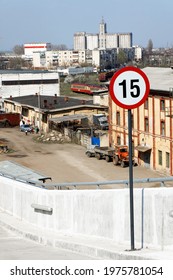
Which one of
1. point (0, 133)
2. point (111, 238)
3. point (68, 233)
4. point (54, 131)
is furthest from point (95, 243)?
point (0, 133)

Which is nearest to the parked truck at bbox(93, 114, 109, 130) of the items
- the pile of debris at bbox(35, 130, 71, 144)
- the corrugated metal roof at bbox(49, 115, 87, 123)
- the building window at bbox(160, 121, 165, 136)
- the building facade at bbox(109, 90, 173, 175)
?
the corrugated metal roof at bbox(49, 115, 87, 123)

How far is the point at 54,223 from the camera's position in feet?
35.5

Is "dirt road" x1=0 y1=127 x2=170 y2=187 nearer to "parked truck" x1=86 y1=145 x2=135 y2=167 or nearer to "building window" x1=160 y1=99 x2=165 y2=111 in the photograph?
"parked truck" x1=86 y1=145 x2=135 y2=167

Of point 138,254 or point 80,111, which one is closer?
point 138,254

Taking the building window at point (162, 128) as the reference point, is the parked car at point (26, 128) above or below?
below

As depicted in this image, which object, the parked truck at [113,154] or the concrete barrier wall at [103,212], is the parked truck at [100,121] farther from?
the concrete barrier wall at [103,212]

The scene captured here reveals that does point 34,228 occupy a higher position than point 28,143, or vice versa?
point 34,228

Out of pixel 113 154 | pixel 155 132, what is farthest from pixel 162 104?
pixel 113 154

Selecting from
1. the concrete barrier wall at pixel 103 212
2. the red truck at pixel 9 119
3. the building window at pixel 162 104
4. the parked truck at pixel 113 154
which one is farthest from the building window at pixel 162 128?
the red truck at pixel 9 119

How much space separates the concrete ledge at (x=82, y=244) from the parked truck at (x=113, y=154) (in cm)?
2080

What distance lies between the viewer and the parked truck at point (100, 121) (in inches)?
1774

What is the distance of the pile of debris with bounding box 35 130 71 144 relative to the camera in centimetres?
4303
